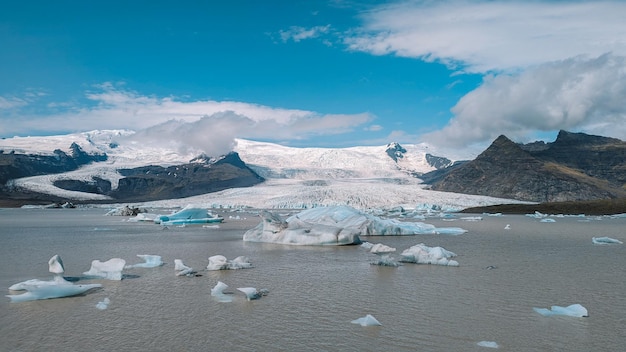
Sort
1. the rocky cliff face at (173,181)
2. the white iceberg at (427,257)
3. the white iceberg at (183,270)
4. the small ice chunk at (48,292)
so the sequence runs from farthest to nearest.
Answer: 1. the rocky cliff face at (173,181)
2. the white iceberg at (427,257)
3. the white iceberg at (183,270)
4. the small ice chunk at (48,292)

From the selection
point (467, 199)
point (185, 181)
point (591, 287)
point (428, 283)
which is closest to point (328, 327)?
point (428, 283)

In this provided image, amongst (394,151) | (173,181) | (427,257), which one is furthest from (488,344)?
(394,151)

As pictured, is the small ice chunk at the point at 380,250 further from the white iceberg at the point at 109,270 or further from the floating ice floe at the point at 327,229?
the white iceberg at the point at 109,270

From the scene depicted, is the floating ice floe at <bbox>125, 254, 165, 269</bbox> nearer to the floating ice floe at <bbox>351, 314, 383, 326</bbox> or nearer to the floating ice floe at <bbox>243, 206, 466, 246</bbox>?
the floating ice floe at <bbox>243, 206, 466, 246</bbox>

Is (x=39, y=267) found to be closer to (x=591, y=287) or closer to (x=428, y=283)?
(x=428, y=283)

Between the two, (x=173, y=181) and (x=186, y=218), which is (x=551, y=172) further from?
(x=173, y=181)

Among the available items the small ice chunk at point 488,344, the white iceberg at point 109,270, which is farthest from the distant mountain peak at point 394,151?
the small ice chunk at point 488,344
